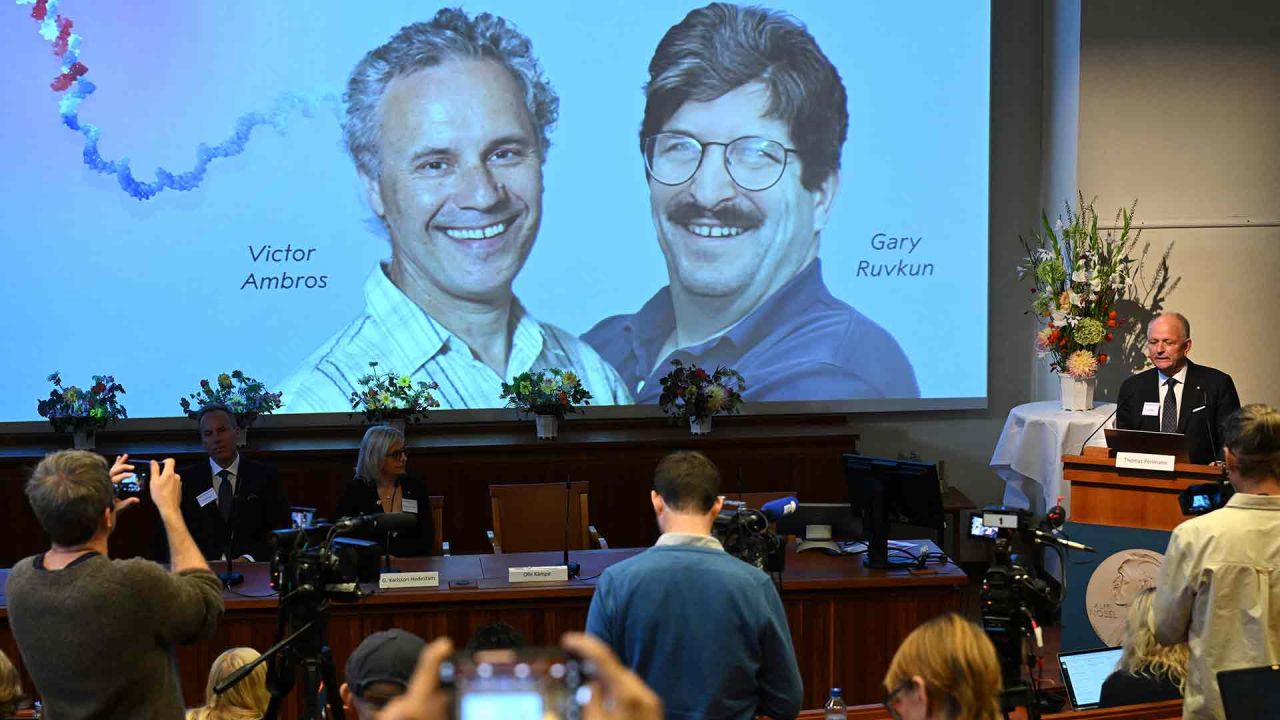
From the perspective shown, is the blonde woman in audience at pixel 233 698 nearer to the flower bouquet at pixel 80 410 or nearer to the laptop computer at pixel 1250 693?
the laptop computer at pixel 1250 693

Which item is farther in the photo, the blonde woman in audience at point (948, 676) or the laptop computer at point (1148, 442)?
the laptop computer at point (1148, 442)

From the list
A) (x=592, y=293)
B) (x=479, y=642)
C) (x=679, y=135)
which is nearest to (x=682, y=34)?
(x=679, y=135)

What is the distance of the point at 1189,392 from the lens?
596 cm

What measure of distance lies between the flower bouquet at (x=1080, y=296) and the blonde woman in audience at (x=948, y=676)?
16.9 feet

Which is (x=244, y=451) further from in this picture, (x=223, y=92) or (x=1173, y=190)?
(x=1173, y=190)

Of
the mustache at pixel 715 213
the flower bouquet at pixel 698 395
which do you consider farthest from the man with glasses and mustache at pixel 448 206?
the mustache at pixel 715 213

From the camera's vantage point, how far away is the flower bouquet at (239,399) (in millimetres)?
6770

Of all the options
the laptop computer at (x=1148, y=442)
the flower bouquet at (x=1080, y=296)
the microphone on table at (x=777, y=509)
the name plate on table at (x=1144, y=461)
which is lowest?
the microphone on table at (x=777, y=509)

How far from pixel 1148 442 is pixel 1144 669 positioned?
167cm

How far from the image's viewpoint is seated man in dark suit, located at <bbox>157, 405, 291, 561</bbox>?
5.47 metres

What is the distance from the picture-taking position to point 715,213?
7.37m

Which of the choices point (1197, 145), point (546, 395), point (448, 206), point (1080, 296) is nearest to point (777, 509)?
point (546, 395)

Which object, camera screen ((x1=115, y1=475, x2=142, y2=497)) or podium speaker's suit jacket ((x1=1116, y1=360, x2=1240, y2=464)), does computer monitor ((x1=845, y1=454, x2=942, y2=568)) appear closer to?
podium speaker's suit jacket ((x1=1116, y1=360, x2=1240, y2=464))

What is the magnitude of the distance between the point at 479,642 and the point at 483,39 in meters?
5.19
